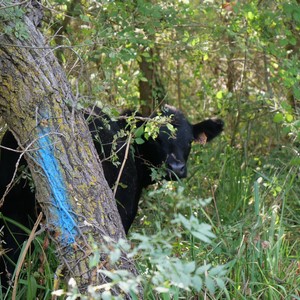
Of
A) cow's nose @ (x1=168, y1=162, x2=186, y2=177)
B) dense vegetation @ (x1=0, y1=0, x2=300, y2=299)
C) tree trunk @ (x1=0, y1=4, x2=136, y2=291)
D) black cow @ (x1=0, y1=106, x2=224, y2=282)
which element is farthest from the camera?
cow's nose @ (x1=168, y1=162, x2=186, y2=177)

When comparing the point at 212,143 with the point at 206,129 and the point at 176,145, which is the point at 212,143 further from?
the point at 176,145

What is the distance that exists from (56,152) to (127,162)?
73.5 inches

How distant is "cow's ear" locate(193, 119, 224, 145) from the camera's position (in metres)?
6.66

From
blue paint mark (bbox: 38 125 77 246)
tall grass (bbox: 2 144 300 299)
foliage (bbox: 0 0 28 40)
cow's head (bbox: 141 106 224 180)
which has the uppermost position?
foliage (bbox: 0 0 28 40)

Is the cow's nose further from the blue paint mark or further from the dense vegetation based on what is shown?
the blue paint mark

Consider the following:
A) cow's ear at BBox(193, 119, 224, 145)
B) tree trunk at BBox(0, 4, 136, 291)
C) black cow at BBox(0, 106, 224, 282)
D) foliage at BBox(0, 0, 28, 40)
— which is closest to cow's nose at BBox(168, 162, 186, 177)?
black cow at BBox(0, 106, 224, 282)

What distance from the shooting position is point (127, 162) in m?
5.63

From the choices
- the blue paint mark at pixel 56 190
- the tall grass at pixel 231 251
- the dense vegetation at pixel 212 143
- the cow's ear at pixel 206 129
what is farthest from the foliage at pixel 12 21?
the cow's ear at pixel 206 129

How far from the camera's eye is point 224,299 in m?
4.16

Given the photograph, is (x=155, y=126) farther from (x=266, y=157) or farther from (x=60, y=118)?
(x=266, y=157)

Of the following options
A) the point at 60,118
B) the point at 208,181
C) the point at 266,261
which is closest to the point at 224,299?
the point at 266,261

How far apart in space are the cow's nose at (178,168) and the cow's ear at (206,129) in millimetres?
850

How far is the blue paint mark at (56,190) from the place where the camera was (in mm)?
3754

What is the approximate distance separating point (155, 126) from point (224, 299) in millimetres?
1094
